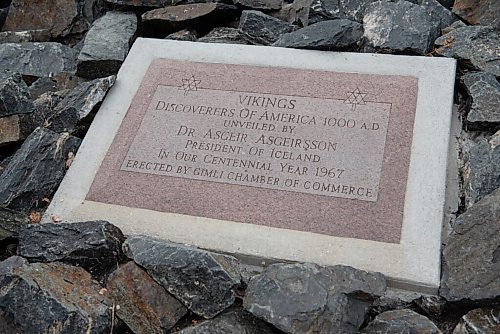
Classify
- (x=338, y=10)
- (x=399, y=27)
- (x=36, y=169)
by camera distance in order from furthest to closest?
(x=338, y=10) < (x=399, y=27) < (x=36, y=169)

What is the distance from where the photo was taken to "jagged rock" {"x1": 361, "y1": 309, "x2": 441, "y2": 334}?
2.79m

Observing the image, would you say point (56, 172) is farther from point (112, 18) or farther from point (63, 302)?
point (112, 18)

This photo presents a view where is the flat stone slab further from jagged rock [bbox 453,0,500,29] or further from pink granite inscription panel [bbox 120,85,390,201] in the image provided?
jagged rock [bbox 453,0,500,29]

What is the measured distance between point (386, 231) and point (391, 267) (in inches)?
7.8

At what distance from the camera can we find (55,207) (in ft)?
11.8

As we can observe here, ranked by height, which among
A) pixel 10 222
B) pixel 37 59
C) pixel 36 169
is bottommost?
pixel 10 222

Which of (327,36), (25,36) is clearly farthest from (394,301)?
(25,36)

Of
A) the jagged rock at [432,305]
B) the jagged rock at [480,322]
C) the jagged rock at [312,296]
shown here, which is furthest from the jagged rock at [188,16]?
the jagged rock at [480,322]

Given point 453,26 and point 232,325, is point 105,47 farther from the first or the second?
point 232,325

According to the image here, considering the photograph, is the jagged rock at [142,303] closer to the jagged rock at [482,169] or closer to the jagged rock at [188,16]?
the jagged rock at [482,169]

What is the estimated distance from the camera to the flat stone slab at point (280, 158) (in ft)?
10.6

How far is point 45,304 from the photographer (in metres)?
2.86

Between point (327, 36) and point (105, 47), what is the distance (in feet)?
5.07

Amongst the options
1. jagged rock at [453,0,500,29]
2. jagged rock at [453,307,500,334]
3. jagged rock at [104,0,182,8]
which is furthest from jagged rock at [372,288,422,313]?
jagged rock at [104,0,182,8]
